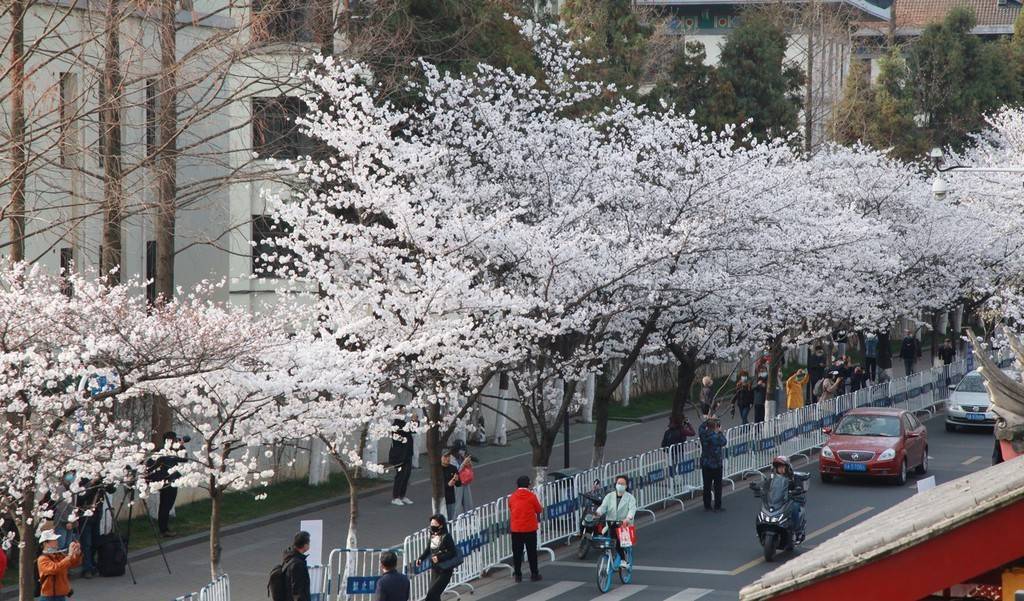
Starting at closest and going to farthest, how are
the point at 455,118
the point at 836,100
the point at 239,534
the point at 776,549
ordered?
the point at 776,549 < the point at 239,534 < the point at 455,118 < the point at 836,100

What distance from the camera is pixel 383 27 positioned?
26.7m

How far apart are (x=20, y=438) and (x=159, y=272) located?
1069 cm

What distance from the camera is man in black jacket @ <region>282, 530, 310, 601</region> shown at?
14891mm

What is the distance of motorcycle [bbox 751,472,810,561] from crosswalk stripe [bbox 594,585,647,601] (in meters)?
2.54

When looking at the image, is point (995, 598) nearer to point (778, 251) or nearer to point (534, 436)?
point (534, 436)

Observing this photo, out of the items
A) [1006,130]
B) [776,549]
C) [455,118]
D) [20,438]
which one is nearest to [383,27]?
[455,118]

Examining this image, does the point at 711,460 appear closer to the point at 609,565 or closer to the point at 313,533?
the point at 609,565

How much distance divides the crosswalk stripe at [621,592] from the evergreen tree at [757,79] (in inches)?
1108

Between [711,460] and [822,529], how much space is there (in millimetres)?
2724

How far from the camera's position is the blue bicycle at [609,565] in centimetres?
1895

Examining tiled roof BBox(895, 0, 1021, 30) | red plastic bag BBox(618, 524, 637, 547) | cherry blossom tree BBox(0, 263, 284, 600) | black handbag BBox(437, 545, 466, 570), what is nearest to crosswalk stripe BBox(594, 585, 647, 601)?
red plastic bag BBox(618, 524, 637, 547)

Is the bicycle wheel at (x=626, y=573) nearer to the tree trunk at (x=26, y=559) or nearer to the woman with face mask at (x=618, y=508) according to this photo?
the woman with face mask at (x=618, y=508)

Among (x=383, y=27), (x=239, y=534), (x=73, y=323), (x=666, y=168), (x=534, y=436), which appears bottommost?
(x=239, y=534)

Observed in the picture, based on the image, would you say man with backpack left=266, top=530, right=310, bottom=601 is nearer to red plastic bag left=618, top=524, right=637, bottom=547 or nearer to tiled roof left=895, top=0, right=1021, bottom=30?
red plastic bag left=618, top=524, right=637, bottom=547
